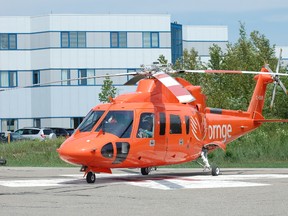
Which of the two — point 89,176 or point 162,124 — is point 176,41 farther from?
point 89,176

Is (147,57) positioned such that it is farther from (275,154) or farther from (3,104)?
(275,154)

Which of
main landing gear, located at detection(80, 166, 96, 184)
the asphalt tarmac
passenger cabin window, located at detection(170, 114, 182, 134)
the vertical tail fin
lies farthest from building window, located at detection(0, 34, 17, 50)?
main landing gear, located at detection(80, 166, 96, 184)

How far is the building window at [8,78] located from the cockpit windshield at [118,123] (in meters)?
49.9

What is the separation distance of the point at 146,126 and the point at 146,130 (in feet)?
0.40

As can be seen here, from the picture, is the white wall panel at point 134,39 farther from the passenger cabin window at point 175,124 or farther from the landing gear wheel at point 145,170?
the passenger cabin window at point 175,124

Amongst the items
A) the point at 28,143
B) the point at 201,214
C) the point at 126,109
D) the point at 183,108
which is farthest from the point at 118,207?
the point at 28,143

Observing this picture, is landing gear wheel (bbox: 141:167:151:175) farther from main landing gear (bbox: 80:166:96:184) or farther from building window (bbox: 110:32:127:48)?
building window (bbox: 110:32:127:48)

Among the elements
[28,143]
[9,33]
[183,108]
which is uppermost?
[9,33]

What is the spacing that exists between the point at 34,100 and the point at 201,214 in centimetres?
5666

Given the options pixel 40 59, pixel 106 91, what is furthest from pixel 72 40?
pixel 106 91

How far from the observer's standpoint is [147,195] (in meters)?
16.9

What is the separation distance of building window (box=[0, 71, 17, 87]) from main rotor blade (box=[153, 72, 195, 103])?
165 feet

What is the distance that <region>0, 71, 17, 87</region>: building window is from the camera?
6944 centimetres

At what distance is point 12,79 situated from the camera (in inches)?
2739
